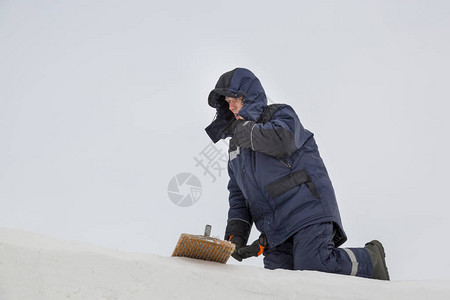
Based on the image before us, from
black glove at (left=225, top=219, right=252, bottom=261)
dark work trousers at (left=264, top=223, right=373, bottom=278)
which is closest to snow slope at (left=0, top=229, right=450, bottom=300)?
dark work trousers at (left=264, top=223, right=373, bottom=278)

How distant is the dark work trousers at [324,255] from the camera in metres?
1.83

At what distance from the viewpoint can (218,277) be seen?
1177 mm

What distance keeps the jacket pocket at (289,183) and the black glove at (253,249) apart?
8.4 inches

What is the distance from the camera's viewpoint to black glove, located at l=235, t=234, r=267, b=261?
6.63 ft

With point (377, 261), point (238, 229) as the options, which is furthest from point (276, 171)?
point (377, 261)

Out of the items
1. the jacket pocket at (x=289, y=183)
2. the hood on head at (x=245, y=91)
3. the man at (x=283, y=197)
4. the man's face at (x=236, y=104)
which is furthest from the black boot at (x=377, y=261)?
the man's face at (x=236, y=104)

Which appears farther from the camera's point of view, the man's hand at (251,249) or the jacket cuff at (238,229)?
the jacket cuff at (238,229)

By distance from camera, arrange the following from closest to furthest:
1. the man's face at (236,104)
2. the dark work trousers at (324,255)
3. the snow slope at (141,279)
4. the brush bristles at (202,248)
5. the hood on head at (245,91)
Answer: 1. the snow slope at (141,279)
2. the brush bristles at (202,248)
3. the dark work trousers at (324,255)
4. the hood on head at (245,91)
5. the man's face at (236,104)

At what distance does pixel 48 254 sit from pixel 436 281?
1133mm

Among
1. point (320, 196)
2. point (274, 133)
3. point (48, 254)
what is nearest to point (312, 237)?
point (320, 196)

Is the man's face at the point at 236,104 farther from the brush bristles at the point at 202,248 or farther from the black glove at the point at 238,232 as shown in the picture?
the brush bristles at the point at 202,248

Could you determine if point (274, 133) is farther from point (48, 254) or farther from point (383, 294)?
point (48, 254)

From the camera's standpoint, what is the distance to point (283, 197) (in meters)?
1.98

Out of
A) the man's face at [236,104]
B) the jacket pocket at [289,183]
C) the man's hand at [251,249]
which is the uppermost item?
the man's face at [236,104]
